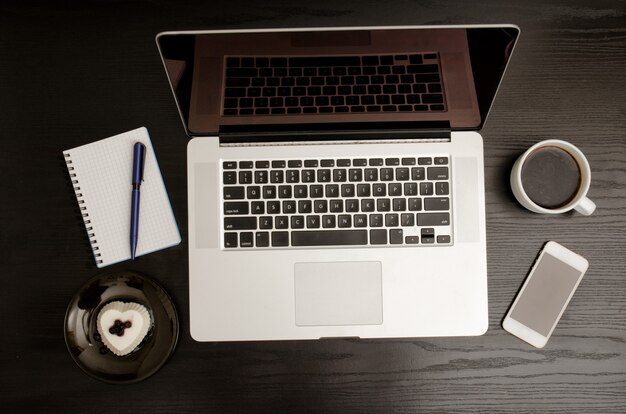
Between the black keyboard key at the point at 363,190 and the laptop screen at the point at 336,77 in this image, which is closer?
the laptop screen at the point at 336,77

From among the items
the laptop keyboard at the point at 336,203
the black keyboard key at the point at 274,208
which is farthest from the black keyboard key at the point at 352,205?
the black keyboard key at the point at 274,208

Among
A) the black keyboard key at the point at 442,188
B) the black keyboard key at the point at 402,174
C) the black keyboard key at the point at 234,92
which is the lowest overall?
the black keyboard key at the point at 442,188

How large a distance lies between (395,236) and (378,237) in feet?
0.09

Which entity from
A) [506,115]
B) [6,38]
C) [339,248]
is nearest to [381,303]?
[339,248]

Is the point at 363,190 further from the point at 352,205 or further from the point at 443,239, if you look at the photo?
the point at 443,239

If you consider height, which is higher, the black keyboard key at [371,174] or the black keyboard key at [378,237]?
the black keyboard key at [371,174]

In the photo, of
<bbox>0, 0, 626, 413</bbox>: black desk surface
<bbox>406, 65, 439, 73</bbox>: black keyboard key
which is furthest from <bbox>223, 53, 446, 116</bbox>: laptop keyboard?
<bbox>0, 0, 626, 413</bbox>: black desk surface

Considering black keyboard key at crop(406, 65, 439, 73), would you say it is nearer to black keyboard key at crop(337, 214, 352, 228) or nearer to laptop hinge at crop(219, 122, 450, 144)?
laptop hinge at crop(219, 122, 450, 144)

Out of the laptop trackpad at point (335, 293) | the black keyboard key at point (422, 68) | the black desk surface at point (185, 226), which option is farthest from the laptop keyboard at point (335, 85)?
the laptop trackpad at point (335, 293)

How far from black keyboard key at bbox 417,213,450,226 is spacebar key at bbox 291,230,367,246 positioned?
0.09 m

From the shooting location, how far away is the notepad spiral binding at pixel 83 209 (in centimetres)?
81

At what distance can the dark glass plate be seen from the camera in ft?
2.56

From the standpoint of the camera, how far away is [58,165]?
2.73 feet

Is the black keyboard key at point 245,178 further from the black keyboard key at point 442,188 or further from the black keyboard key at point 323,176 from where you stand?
the black keyboard key at point 442,188
